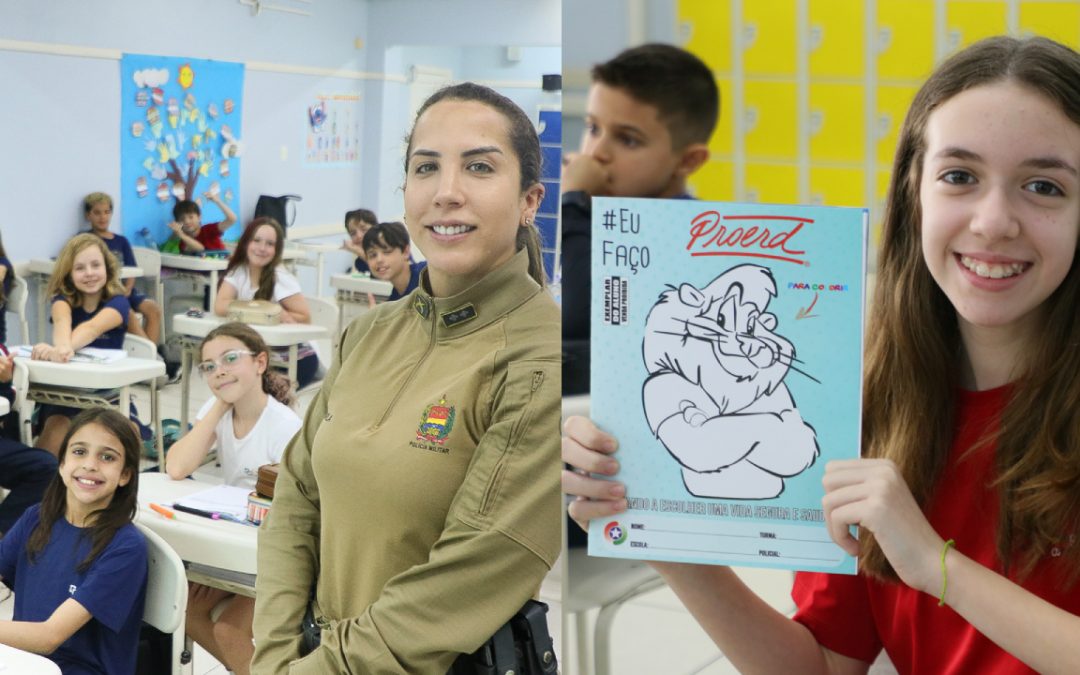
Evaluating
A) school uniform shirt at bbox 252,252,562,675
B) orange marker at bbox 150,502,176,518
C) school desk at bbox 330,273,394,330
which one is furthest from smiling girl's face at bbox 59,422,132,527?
school uniform shirt at bbox 252,252,562,675

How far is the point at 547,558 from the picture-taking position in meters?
1.35

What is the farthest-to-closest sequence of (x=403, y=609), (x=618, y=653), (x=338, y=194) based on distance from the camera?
(x=338, y=194)
(x=403, y=609)
(x=618, y=653)

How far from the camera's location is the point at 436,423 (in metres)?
1.37

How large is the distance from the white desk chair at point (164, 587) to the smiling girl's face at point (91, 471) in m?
0.14

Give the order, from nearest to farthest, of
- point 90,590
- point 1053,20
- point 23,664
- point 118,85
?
point 1053,20
point 23,664
point 90,590
point 118,85

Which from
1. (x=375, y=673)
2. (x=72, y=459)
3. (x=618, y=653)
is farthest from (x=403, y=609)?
(x=72, y=459)

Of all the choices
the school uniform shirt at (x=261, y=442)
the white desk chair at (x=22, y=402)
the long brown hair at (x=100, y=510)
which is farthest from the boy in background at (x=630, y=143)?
the white desk chair at (x=22, y=402)

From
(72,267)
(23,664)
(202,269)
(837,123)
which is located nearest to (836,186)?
(837,123)

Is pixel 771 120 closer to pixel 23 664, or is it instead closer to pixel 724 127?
pixel 724 127

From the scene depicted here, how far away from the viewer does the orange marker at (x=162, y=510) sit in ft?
7.46

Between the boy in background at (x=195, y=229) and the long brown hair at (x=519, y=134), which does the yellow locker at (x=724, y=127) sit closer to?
the long brown hair at (x=519, y=134)

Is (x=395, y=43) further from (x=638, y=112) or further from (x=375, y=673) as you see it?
(x=638, y=112)

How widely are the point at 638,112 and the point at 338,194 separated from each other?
1.96 meters

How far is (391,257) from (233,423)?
0.56 meters
